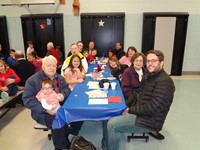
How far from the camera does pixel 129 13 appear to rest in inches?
272

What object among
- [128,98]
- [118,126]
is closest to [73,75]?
[128,98]

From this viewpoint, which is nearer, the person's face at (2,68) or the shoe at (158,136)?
the shoe at (158,136)

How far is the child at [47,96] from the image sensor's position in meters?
2.30

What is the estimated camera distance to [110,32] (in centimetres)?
690

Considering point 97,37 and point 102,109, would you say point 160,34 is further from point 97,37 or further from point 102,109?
point 102,109

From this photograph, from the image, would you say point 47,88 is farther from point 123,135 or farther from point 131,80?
point 123,135

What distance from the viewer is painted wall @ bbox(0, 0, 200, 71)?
6.71m

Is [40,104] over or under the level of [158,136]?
over

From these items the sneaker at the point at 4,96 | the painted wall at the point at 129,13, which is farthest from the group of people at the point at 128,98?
the painted wall at the point at 129,13

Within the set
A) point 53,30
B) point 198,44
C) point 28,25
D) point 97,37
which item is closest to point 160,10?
point 198,44

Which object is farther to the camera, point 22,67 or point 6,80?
point 22,67

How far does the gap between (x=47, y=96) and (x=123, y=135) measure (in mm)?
1418

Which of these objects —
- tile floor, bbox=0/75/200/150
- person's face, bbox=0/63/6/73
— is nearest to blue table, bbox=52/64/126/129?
tile floor, bbox=0/75/200/150

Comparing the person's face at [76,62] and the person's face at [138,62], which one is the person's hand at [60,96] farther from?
the person's face at [138,62]
